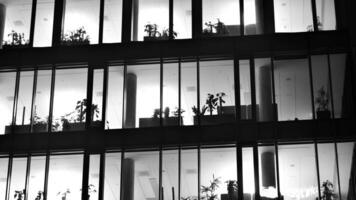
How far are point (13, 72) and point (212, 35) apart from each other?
903 cm

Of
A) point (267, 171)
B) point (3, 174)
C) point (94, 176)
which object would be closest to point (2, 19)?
point (3, 174)

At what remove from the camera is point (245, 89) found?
1168 inches

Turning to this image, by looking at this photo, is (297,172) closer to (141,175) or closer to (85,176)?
(141,175)

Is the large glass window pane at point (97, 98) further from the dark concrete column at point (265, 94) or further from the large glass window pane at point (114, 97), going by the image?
the dark concrete column at point (265, 94)

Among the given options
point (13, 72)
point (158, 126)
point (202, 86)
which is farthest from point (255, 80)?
point (13, 72)

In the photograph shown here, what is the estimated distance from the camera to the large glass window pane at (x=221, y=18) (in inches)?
1219

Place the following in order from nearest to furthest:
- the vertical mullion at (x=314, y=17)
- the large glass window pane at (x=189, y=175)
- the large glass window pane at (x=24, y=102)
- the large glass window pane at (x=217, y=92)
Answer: the large glass window pane at (x=189, y=175)
the large glass window pane at (x=217, y=92)
the large glass window pane at (x=24, y=102)
the vertical mullion at (x=314, y=17)

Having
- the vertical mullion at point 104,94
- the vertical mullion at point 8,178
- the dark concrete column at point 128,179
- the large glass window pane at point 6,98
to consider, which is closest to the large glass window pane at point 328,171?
the dark concrete column at point 128,179

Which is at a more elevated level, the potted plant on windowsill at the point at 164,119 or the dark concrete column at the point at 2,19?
the dark concrete column at the point at 2,19

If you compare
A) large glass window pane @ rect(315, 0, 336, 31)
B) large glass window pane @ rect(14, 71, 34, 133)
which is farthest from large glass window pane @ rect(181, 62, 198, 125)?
large glass window pane @ rect(14, 71, 34, 133)

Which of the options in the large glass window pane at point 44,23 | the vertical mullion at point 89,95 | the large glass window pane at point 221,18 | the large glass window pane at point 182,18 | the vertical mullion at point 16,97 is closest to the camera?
the vertical mullion at point 89,95

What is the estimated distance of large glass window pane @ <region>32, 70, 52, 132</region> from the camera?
97.8 ft

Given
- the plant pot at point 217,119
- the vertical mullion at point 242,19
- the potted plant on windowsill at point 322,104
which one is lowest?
the plant pot at point 217,119

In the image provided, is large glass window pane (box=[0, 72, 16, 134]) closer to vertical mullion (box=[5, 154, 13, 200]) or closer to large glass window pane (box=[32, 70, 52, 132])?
large glass window pane (box=[32, 70, 52, 132])
